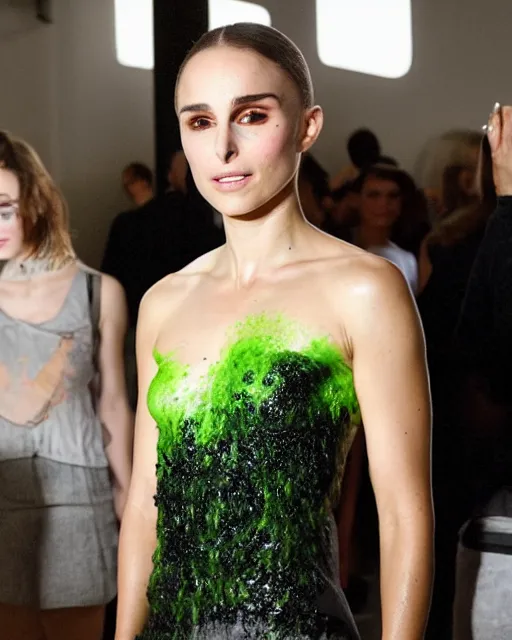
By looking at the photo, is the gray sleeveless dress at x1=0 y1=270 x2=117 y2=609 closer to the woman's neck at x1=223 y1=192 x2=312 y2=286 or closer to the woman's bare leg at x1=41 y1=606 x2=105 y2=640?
the woman's bare leg at x1=41 y1=606 x2=105 y2=640

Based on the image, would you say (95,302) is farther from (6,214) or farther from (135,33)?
(135,33)

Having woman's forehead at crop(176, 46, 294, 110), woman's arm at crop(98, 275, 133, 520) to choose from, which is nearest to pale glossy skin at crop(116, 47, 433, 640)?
woman's forehead at crop(176, 46, 294, 110)

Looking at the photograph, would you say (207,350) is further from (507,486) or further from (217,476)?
(507,486)

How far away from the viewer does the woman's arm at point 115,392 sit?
1548 mm

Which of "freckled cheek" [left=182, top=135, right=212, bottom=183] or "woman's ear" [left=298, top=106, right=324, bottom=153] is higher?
"woman's ear" [left=298, top=106, right=324, bottom=153]

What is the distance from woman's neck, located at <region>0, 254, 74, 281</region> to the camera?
1.58 m

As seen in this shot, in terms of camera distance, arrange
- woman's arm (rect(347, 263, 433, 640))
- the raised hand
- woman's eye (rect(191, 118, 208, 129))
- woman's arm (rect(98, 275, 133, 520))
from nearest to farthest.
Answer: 1. woman's arm (rect(347, 263, 433, 640))
2. woman's eye (rect(191, 118, 208, 129))
3. the raised hand
4. woman's arm (rect(98, 275, 133, 520))

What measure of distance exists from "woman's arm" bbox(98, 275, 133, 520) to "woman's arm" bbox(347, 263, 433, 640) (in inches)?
18.5

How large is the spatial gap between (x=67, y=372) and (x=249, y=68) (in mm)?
588

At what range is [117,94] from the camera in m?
1.56

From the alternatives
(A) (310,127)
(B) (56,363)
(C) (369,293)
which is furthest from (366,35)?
(B) (56,363)

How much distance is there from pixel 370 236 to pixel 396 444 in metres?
0.37

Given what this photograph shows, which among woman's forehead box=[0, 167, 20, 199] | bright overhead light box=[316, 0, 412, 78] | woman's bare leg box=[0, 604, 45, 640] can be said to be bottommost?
woman's bare leg box=[0, 604, 45, 640]

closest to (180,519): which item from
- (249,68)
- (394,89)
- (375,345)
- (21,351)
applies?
(375,345)
